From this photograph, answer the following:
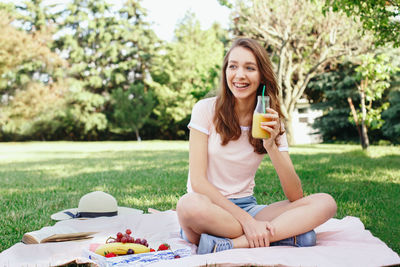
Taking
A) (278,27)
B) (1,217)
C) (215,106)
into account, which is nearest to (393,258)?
(215,106)

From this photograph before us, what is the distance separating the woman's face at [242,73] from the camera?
276cm

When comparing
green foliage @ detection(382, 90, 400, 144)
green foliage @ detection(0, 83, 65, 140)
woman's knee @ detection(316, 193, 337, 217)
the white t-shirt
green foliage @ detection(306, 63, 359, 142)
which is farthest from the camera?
green foliage @ detection(0, 83, 65, 140)

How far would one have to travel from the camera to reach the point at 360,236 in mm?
2982

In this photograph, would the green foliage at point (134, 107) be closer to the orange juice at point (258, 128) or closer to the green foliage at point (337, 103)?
the green foliage at point (337, 103)

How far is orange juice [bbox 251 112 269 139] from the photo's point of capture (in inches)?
102

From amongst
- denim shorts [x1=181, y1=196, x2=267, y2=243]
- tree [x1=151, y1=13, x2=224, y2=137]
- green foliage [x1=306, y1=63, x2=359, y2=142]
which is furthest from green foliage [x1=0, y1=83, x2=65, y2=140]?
denim shorts [x1=181, y1=196, x2=267, y2=243]

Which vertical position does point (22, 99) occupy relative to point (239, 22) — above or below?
below

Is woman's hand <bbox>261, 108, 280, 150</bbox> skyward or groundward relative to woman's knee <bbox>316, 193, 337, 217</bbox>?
skyward

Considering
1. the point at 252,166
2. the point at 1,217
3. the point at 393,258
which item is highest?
the point at 252,166

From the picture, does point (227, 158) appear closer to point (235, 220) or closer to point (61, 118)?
point (235, 220)

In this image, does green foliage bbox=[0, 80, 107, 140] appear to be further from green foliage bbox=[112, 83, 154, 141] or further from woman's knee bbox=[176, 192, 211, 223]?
woman's knee bbox=[176, 192, 211, 223]

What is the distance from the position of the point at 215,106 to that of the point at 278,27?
13002mm

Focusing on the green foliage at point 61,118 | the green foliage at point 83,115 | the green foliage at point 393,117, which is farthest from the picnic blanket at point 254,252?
the green foliage at point 83,115

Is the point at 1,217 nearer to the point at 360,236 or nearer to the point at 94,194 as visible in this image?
the point at 94,194
